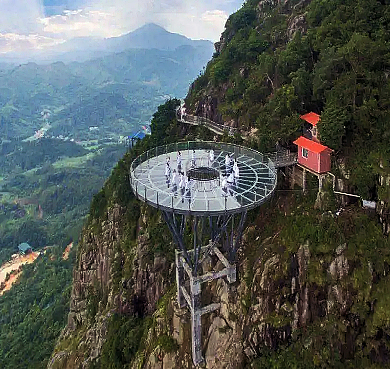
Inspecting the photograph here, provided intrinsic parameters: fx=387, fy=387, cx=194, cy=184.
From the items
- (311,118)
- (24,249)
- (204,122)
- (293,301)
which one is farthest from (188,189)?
(24,249)

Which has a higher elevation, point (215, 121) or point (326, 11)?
point (326, 11)

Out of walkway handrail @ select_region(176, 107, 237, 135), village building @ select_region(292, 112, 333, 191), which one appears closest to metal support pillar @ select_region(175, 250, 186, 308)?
village building @ select_region(292, 112, 333, 191)

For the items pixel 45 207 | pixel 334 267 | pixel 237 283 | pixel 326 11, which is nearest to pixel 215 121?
pixel 326 11

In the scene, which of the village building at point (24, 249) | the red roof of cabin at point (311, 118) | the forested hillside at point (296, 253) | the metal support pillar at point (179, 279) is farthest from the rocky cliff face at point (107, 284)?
the village building at point (24, 249)

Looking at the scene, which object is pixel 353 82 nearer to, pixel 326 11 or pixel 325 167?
pixel 325 167

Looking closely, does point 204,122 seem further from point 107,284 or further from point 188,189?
point 107,284

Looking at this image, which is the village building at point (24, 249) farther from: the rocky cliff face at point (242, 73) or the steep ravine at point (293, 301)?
the steep ravine at point (293, 301)
